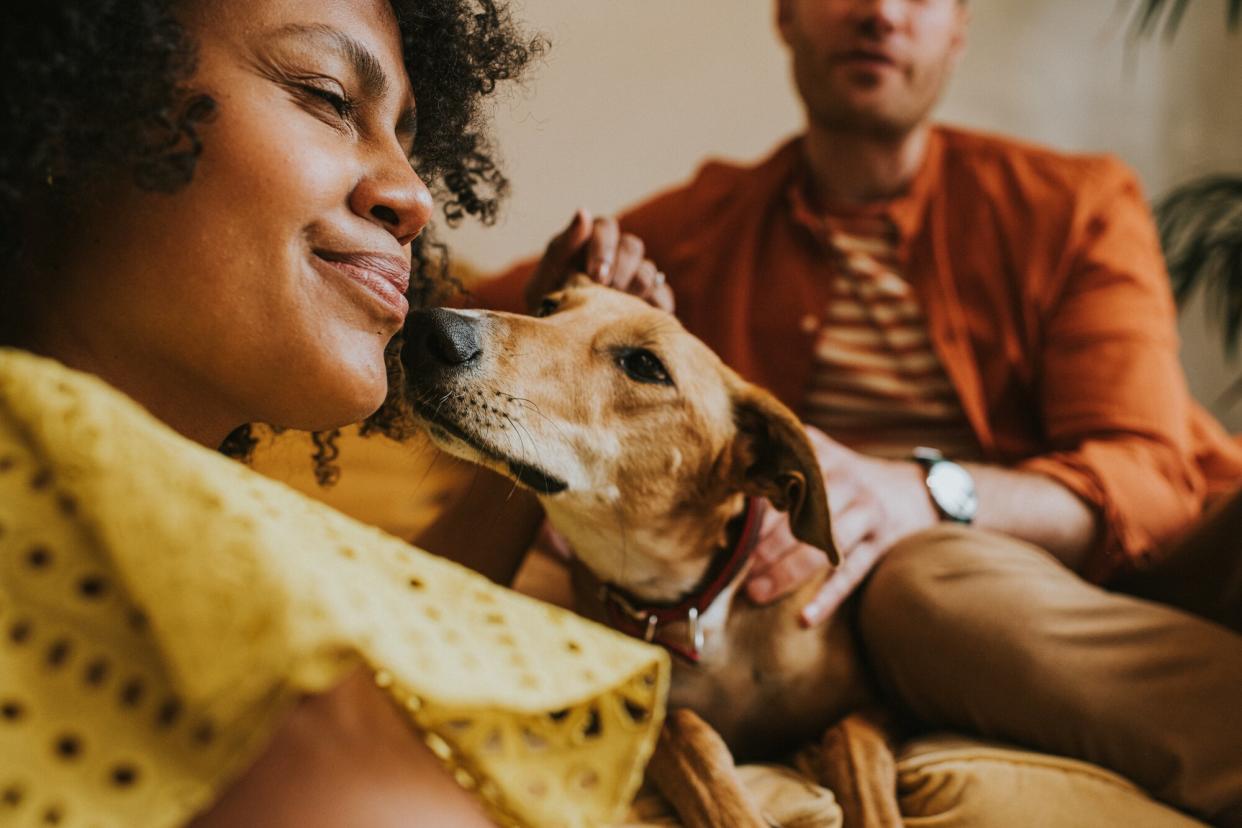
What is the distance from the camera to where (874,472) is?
4.83 ft

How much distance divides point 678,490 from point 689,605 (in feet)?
0.51

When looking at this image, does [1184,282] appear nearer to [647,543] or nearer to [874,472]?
[874,472]

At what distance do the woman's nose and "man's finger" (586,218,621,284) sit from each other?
50 centimetres

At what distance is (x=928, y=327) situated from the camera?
1.83 metres

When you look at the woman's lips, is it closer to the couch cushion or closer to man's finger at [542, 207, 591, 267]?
man's finger at [542, 207, 591, 267]

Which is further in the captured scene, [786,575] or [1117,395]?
[1117,395]

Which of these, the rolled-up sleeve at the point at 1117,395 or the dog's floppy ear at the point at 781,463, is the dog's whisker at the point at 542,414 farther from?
the rolled-up sleeve at the point at 1117,395

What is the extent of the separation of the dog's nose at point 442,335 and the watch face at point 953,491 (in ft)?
2.64

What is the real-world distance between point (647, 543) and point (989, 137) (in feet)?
4.60

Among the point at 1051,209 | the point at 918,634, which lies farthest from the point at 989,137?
the point at 918,634

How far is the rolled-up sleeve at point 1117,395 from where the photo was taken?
5.25 ft

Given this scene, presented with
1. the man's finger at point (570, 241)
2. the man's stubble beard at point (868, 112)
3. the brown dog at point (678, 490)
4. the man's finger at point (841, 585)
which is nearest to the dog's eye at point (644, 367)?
the brown dog at point (678, 490)

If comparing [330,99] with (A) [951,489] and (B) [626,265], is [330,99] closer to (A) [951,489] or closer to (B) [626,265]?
(B) [626,265]

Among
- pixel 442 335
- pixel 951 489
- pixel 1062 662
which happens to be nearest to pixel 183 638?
pixel 442 335
